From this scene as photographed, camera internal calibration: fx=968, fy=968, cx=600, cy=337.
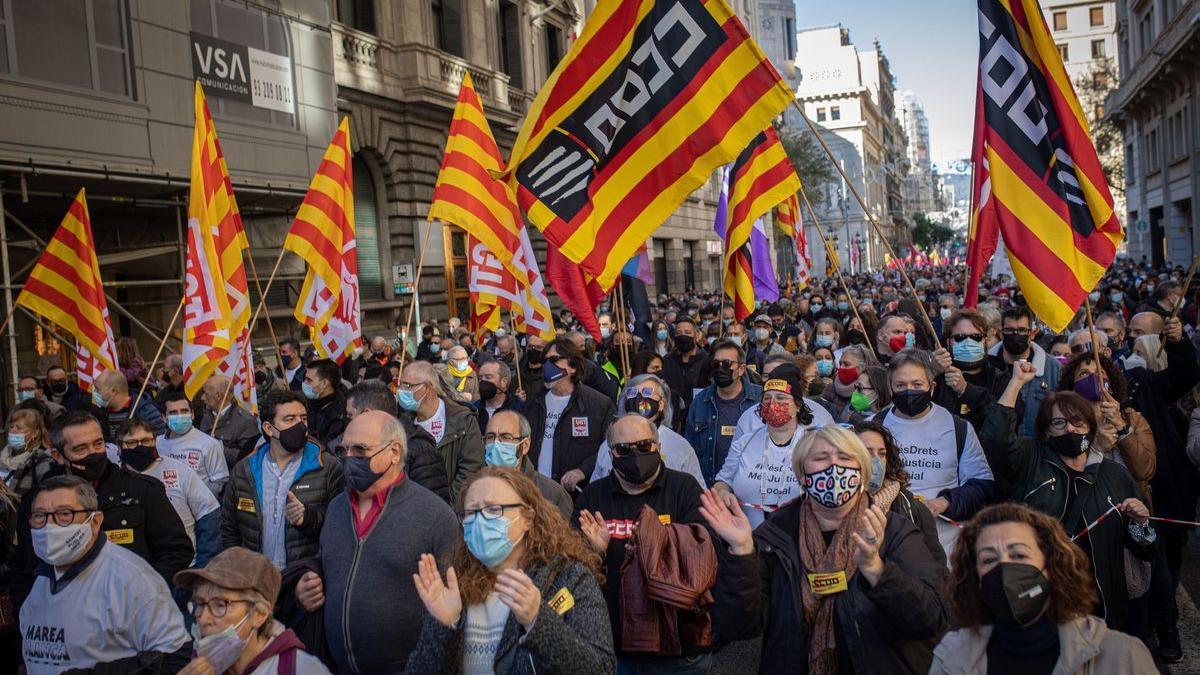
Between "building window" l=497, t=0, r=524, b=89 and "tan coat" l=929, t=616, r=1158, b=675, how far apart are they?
24929 mm

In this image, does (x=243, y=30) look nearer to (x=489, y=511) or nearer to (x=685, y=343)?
(x=685, y=343)

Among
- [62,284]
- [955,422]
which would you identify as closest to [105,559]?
[955,422]

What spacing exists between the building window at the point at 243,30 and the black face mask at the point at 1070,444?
14262mm

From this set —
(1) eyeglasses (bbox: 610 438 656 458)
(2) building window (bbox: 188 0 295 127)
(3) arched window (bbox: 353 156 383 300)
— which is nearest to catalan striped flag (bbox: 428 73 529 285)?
(1) eyeglasses (bbox: 610 438 656 458)

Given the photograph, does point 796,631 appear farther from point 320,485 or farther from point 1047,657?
point 320,485

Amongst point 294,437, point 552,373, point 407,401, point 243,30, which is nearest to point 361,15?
point 243,30

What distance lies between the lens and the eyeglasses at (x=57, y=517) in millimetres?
3865

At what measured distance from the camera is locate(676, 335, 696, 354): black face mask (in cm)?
Result: 985

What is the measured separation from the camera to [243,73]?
53.2ft

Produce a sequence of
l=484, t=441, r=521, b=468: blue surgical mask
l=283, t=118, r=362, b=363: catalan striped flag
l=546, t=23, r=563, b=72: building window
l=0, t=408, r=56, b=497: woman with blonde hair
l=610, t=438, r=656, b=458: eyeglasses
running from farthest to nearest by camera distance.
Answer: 1. l=546, t=23, r=563, b=72: building window
2. l=283, t=118, r=362, b=363: catalan striped flag
3. l=0, t=408, r=56, b=497: woman with blonde hair
4. l=484, t=441, r=521, b=468: blue surgical mask
5. l=610, t=438, r=656, b=458: eyeglasses

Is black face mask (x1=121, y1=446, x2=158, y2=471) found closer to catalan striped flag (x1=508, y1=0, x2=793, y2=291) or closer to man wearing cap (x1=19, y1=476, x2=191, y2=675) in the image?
man wearing cap (x1=19, y1=476, x2=191, y2=675)

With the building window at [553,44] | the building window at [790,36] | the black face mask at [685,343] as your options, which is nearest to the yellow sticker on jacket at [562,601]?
the black face mask at [685,343]

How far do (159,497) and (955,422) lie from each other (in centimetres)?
402

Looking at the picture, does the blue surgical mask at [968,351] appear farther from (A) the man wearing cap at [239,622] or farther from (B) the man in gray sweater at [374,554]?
(A) the man wearing cap at [239,622]
